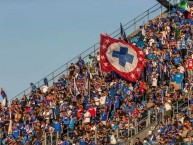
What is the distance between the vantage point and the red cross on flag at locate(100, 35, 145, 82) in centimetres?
4772

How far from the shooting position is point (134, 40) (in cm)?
5528

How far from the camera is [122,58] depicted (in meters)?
48.5

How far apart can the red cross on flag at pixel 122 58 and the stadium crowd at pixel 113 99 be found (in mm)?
405

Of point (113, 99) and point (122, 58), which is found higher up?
point (122, 58)

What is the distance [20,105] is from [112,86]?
28.7 feet

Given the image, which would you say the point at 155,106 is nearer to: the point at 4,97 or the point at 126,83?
the point at 126,83

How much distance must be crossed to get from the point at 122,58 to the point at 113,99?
117 inches

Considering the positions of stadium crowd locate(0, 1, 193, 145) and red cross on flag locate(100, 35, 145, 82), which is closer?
stadium crowd locate(0, 1, 193, 145)

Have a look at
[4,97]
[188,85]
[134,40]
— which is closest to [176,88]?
[188,85]

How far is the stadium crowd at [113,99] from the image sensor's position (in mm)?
42156

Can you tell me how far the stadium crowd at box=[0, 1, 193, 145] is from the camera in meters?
42.2

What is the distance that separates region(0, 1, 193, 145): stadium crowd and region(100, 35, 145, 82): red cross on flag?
0.41 meters

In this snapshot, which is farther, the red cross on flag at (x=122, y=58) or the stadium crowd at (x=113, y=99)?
the red cross on flag at (x=122, y=58)

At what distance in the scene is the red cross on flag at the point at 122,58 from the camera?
47.7 meters
